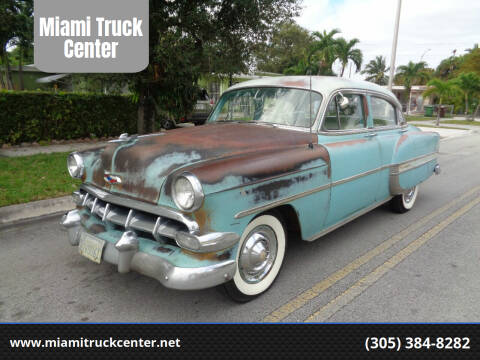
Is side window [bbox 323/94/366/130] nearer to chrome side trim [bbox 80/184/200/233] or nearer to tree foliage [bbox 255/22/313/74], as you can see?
chrome side trim [bbox 80/184/200/233]

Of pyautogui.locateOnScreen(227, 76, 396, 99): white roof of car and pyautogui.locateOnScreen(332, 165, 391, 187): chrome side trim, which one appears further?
pyautogui.locateOnScreen(227, 76, 396, 99): white roof of car

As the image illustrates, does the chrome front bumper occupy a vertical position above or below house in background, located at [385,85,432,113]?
below

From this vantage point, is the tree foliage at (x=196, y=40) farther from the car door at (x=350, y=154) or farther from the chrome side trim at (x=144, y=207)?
the chrome side trim at (x=144, y=207)

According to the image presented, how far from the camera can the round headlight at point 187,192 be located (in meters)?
2.31

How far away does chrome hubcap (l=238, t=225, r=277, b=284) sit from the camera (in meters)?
2.77

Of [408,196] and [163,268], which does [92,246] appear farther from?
[408,196]

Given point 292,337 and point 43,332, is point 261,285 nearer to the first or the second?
point 292,337

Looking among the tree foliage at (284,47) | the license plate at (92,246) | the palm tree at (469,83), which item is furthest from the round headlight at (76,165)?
the palm tree at (469,83)

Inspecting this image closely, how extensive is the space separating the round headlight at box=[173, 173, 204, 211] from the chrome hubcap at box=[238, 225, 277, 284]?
0.62 metres

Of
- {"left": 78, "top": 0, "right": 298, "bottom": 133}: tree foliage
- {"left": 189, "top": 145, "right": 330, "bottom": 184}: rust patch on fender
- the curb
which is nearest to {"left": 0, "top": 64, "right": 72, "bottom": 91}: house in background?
{"left": 78, "top": 0, "right": 298, "bottom": 133}: tree foliage

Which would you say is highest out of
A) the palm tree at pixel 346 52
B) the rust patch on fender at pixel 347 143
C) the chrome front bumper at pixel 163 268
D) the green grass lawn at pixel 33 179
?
the palm tree at pixel 346 52

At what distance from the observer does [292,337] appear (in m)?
2.43

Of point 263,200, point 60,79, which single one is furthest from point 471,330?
point 60,79

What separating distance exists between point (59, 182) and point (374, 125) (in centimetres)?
478
